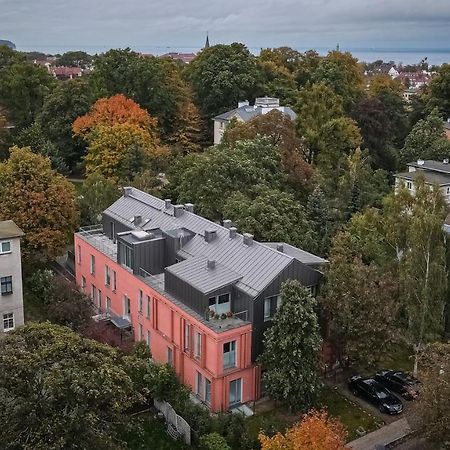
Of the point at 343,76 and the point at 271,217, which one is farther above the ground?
the point at 343,76

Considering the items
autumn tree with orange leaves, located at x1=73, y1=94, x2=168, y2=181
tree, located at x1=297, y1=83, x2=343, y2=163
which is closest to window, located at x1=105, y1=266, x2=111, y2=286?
autumn tree with orange leaves, located at x1=73, y1=94, x2=168, y2=181

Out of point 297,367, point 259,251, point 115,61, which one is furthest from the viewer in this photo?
point 115,61

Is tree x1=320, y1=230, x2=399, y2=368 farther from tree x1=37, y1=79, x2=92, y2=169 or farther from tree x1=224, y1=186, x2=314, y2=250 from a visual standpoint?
tree x1=37, y1=79, x2=92, y2=169

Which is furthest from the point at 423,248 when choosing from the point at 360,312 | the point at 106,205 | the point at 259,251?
the point at 106,205

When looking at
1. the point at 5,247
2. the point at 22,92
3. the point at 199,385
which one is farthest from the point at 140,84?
the point at 199,385

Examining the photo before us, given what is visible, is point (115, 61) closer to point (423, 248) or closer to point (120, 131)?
point (120, 131)

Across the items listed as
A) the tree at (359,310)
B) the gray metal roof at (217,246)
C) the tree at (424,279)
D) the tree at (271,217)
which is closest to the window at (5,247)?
the gray metal roof at (217,246)

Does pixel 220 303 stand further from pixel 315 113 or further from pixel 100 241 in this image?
pixel 315 113
